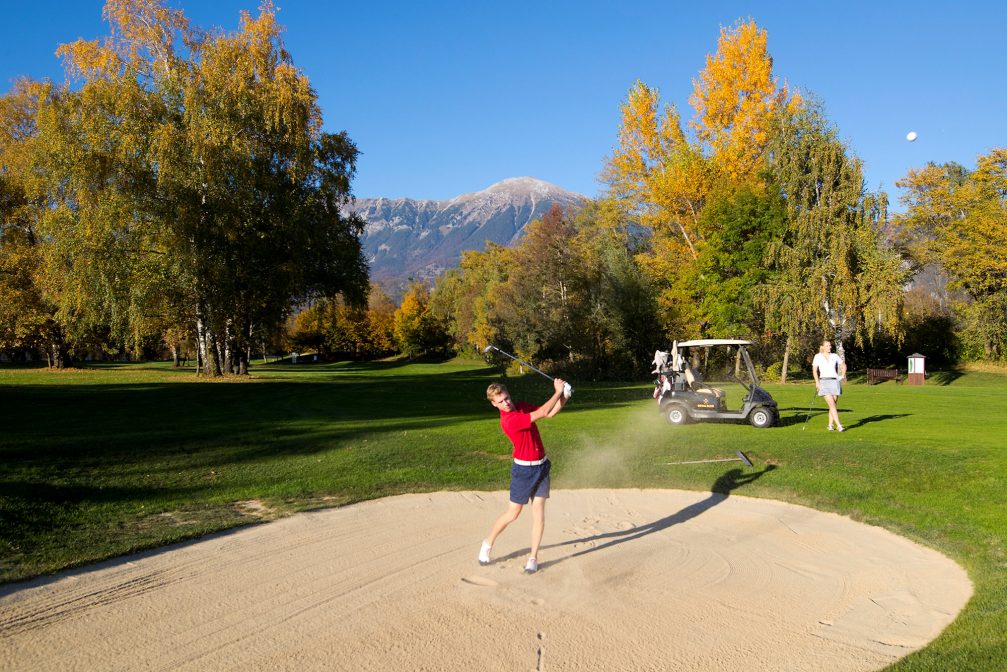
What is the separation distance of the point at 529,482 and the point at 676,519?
3.45 metres

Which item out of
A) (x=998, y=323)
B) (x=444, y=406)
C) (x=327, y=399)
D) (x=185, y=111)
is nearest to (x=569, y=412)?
(x=444, y=406)

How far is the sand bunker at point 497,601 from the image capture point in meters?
5.66

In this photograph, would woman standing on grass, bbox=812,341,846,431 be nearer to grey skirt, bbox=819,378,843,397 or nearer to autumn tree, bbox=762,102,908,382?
grey skirt, bbox=819,378,843,397

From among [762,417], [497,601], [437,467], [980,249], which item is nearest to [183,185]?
[437,467]

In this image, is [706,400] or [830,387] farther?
[706,400]

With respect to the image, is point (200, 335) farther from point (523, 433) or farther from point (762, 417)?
point (523, 433)

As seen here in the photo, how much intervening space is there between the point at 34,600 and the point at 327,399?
20.8 meters

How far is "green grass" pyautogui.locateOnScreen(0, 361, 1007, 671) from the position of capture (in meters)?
8.72

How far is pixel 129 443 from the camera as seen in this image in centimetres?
1558

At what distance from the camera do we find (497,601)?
6801mm

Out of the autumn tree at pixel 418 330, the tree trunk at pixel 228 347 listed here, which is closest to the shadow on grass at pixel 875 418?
the tree trunk at pixel 228 347

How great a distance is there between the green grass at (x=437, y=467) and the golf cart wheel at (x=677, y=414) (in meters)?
0.35

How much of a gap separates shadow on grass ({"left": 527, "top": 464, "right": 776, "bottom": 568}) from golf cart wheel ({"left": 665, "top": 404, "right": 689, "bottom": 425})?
4.77 meters

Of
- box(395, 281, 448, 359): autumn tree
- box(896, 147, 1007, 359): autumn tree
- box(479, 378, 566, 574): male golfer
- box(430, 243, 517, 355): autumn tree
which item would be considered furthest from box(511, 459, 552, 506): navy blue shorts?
box(395, 281, 448, 359): autumn tree
